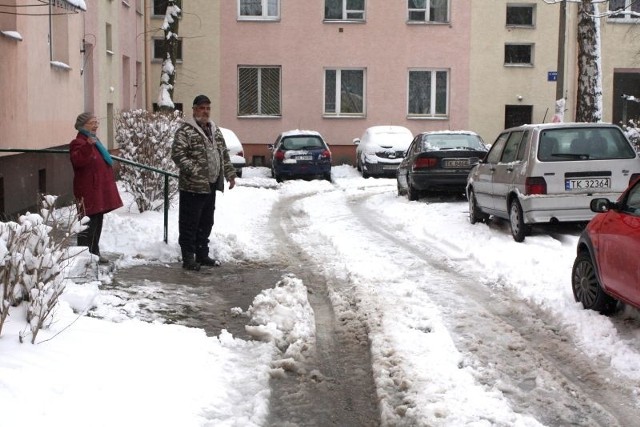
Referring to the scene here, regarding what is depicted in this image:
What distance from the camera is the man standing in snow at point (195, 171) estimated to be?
30.8 ft

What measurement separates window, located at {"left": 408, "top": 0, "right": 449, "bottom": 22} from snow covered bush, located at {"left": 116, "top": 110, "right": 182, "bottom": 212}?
65.1ft

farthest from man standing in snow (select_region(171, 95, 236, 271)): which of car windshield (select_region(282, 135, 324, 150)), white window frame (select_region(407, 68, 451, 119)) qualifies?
white window frame (select_region(407, 68, 451, 119))

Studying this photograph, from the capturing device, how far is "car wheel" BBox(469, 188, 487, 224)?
46.8 ft

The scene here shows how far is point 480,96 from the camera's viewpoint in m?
32.5

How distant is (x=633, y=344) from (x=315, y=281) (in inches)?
139

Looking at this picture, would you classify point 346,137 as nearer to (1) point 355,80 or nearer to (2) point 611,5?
(1) point 355,80

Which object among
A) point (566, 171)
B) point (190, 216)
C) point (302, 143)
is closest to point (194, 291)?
point (190, 216)

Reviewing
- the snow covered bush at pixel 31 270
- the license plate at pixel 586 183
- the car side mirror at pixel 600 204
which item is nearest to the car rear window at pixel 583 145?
the license plate at pixel 586 183

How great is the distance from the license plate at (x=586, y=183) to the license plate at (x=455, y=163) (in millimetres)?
6569

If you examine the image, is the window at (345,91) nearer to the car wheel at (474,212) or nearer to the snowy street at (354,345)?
the car wheel at (474,212)

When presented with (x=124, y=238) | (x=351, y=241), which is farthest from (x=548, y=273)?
(x=124, y=238)

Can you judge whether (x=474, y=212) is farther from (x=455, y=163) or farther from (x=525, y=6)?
(x=525, y=6)

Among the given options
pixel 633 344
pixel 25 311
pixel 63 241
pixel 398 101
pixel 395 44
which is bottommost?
pixel 633 344

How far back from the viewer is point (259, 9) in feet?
106
